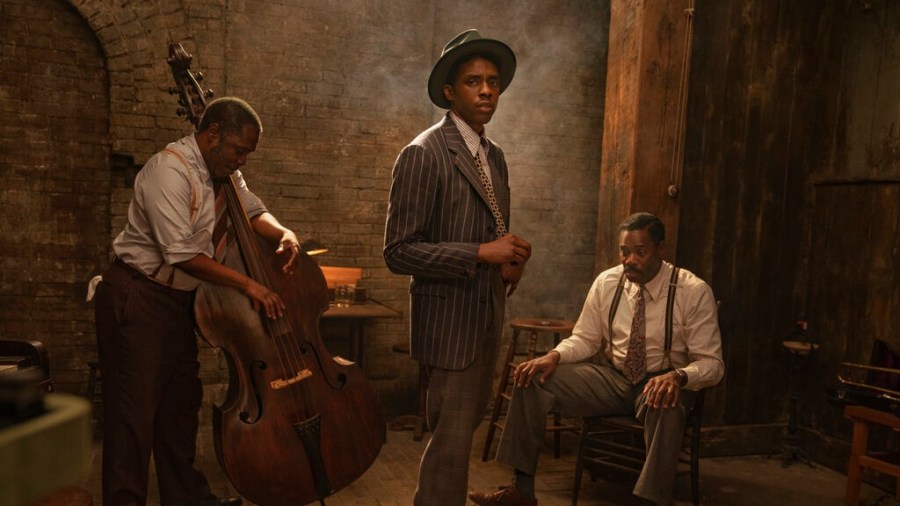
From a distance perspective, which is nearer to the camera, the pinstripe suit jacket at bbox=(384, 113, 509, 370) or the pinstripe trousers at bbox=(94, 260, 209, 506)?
the pinstripe suit jacket at bbox=(384, 113, 509, 370)

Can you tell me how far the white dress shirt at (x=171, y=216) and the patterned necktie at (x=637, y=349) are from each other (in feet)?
6.61

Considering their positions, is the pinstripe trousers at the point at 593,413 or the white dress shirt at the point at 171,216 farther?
the pinstripe trousers at the point at 593,413

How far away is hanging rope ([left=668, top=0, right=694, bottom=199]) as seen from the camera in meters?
3.78

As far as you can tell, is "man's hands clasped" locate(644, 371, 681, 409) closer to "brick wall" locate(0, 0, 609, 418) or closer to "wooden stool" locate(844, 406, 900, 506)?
"wooden stool" locate(844, 406, 900, 506)

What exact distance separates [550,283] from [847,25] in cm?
291

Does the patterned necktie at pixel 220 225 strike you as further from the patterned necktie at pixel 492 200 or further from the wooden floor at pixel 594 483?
the wooden floor at pixel 594 483

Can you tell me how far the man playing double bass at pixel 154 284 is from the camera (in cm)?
248

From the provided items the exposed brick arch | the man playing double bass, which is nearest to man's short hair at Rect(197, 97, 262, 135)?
the man playing double bass

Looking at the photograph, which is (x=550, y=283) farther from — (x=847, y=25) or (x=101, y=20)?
(x=101, y=20)

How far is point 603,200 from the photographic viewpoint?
13.6ft

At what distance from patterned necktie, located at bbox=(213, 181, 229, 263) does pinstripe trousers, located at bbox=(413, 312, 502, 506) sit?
1.10 metres

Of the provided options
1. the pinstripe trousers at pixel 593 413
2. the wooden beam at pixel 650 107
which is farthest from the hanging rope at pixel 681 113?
the pinstripe trousers at pixel 593 413

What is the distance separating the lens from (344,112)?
503 centimetres

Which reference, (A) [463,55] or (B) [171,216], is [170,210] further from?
(A) [463,55]
